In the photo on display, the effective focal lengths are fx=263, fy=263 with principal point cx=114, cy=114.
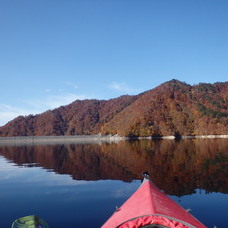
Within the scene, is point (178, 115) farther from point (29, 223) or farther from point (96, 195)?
point (29, 223)

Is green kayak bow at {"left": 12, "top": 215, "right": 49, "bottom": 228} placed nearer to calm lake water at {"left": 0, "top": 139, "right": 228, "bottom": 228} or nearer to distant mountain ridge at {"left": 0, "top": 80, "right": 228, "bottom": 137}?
calm lake water at {"left": 0, "top": 139, "right": 228, "bottom": 228}

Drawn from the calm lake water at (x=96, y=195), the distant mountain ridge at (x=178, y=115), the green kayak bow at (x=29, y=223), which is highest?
the distant mountain ridge at (x=178, y=115)

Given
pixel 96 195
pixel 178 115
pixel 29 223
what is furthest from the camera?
pixel 178 115

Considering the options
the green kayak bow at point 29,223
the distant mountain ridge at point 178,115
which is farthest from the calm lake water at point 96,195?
the distant mountain ridge at point 178,115

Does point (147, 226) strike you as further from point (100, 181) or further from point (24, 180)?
point (24, 180)

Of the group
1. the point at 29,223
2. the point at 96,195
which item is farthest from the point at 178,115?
the point at 29,223

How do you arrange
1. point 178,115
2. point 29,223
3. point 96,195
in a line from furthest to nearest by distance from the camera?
point 178,115 → point 96,195 → point 29,223

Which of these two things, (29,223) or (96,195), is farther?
(96,195)

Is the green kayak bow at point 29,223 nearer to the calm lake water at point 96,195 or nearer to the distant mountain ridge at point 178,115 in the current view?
the calm lake water at point 96,195

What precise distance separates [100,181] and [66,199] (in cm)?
529

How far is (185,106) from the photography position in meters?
172

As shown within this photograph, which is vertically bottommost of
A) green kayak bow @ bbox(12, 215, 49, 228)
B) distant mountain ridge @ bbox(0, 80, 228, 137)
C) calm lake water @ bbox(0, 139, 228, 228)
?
calm lake water @ bbox(0, 139, 228, 228)

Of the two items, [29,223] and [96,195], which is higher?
[29,223]

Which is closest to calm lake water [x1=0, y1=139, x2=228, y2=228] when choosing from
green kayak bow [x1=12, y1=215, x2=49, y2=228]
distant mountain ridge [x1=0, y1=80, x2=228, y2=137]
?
green kayak bow [x1=12, y1=215, x2=49, y2=228]
